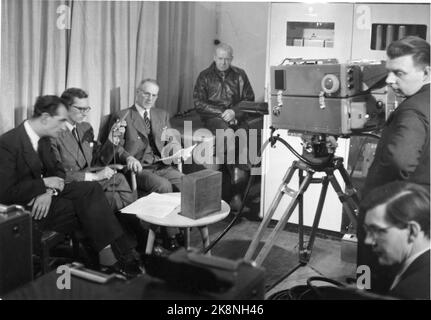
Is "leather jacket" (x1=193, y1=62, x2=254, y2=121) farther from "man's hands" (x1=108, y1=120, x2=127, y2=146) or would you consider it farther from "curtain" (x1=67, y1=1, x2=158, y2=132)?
"man's hands" (x1=108, y1=120, x2=127, y2=146)

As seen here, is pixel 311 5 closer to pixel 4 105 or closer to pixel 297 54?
pixel 297 54

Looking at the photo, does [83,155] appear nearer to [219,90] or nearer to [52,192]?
[52,192]

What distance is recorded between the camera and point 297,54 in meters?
2.88

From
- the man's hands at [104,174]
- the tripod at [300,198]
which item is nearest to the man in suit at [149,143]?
the man's hands at [104,174]

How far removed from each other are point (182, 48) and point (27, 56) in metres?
1.06

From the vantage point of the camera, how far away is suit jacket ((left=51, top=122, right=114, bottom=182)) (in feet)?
8.30

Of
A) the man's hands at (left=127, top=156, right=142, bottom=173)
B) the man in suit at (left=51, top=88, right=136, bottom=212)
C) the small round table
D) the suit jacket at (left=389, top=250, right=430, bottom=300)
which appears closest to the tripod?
the small round table

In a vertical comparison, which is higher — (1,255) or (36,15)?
(36,15)

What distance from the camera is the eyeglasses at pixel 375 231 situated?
1525 mm

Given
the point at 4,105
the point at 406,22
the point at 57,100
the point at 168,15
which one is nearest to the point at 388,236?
the point at 406,22

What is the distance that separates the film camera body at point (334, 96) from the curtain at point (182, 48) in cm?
117

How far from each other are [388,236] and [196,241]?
138cm

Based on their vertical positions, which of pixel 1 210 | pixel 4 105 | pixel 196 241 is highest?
pixel 4 105

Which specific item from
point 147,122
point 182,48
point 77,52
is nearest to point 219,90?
point 182,48
